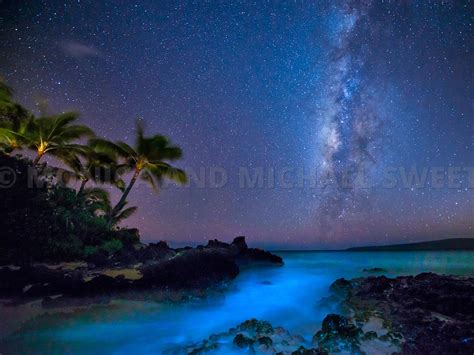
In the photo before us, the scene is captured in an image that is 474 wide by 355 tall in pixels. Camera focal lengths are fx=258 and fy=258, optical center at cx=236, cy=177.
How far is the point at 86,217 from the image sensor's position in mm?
10555

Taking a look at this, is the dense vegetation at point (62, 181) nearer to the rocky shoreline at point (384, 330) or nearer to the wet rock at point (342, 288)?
the rocky shoreline at point (384, 330)

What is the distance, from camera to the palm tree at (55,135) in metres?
12.8

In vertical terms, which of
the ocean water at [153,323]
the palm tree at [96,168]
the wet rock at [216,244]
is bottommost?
the ocean water at [153,323]

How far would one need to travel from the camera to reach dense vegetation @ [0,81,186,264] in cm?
846

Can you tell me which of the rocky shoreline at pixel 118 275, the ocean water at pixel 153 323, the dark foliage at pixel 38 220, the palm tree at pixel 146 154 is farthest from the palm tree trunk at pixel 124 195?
the ocean water at pixel 153 323

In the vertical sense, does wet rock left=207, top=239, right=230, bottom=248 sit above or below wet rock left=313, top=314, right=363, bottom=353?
above

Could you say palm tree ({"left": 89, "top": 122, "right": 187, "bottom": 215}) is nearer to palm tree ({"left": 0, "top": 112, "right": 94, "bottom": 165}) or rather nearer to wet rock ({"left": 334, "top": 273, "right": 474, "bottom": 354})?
palm tree ({"left": 0, "top": 112, "right": 94, "bottom": 165})

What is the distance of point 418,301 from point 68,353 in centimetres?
833

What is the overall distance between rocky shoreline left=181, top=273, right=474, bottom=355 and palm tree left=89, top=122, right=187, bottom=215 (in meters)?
11.1

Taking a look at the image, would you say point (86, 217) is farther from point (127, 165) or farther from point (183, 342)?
point (183, 342)

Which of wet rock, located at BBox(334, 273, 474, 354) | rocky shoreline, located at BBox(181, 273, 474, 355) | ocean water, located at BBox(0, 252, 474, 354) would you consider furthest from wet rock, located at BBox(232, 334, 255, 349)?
wet rock, located at BBox(334, 273, 474, 354)

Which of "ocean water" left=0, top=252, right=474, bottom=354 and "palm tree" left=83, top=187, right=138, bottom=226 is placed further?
"palm tree" left=83, top=187, right=138, bottom=226

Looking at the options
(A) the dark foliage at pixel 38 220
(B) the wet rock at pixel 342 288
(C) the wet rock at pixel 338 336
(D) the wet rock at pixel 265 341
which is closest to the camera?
(C) the wet rock at pixel 338 336

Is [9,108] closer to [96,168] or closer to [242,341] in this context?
[96,168]
